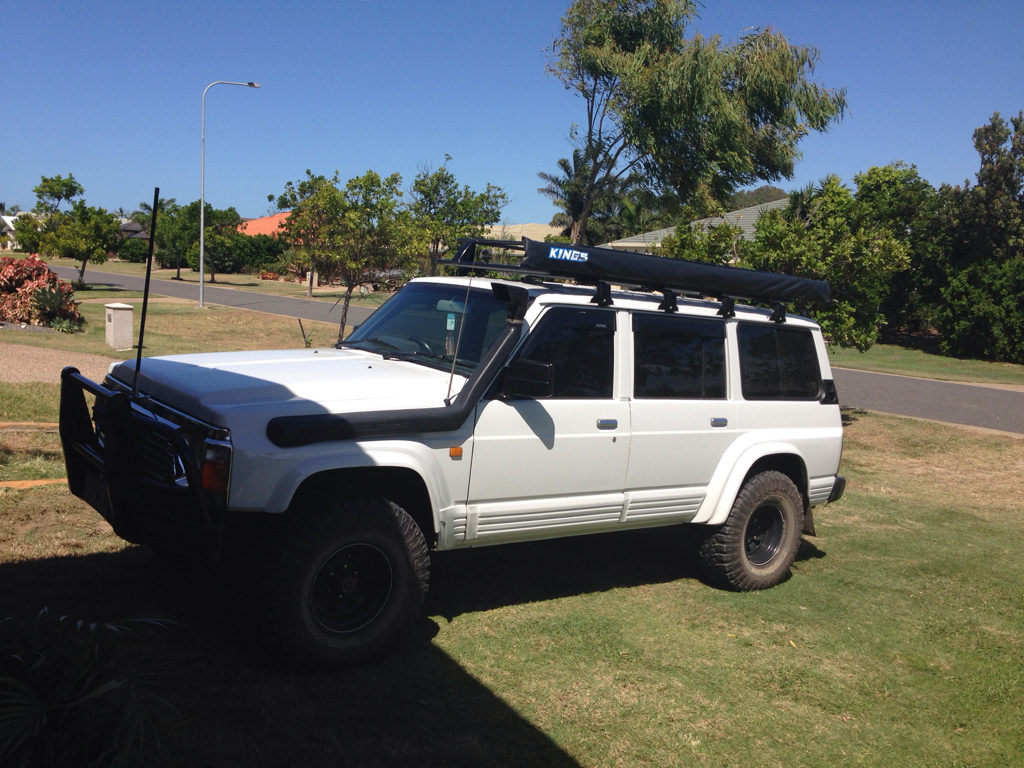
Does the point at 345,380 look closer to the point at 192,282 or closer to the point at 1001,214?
the point at 1001,214

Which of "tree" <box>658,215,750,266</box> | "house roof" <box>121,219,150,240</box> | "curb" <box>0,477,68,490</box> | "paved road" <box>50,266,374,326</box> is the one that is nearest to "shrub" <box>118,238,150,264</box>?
"house roof" <box>121,219,150,240</box>

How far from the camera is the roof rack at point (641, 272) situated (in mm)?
5035

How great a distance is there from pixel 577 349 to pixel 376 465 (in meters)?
1.52

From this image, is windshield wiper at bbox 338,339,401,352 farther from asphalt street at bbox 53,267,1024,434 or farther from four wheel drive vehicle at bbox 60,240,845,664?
asphalt street at bbox 53,267,1024,434

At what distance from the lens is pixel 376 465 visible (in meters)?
4.21

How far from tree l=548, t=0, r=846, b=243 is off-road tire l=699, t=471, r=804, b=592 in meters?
8.54

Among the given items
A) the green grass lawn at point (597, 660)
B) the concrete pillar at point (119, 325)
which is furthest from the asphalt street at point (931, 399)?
the green grass lawn at point (597, 660)

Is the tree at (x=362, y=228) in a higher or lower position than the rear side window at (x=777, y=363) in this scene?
higher

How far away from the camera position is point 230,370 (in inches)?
183

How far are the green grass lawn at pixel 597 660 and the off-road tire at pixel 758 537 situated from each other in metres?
0.16

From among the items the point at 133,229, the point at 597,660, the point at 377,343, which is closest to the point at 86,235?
the point at 377,343

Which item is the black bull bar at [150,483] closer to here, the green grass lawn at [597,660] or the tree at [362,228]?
the green grass lawn at [597,660]

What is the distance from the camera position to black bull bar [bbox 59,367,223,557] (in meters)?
3.86

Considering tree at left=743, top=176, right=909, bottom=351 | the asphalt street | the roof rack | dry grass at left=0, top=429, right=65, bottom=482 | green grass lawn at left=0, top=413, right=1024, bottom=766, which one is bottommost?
green grass lawn at left=0, top=413, right=1024, bottom=766
